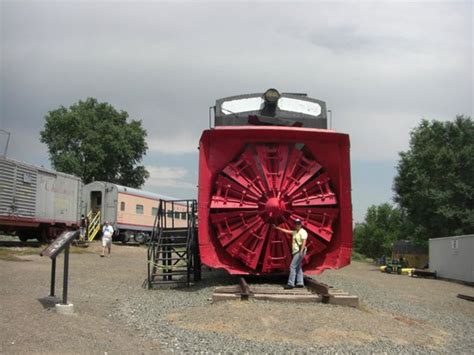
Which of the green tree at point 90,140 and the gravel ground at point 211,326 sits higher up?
the green tree at point 90,140

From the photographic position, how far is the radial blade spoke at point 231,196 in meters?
10.1

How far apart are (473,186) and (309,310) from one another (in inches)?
926

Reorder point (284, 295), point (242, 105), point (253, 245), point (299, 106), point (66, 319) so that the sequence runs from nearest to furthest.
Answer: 1. point (66, 319)
2. point (284, 295)
3. point (253, 245)
4. point (242, 105)
5. point (299, 106)

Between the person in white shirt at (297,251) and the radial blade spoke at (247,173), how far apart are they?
2.88 feet

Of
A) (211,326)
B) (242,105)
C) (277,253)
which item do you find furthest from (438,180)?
(211,326)

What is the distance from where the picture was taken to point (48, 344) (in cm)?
574

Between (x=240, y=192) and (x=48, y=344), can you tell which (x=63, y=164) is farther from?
(x=48, y=344)

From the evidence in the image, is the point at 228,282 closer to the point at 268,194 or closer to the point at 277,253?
the point at 277,253

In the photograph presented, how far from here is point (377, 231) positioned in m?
47.8

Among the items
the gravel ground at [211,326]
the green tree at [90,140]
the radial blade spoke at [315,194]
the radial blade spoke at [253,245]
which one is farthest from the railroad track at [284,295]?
the green tree at [90,140]

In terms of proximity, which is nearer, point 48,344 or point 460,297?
point 48,344

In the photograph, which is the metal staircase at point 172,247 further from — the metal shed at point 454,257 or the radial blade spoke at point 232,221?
the metal shed at point 454,257

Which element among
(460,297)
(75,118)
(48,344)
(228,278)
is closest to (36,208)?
(228,278)

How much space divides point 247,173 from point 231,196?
1.79ft
